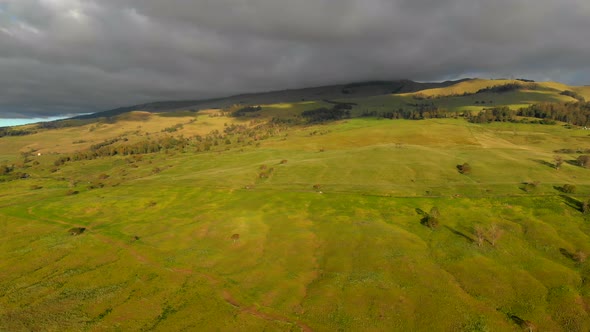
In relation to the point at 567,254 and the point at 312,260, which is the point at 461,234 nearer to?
the point at 567,254

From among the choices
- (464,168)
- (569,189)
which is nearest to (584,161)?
(464,168)

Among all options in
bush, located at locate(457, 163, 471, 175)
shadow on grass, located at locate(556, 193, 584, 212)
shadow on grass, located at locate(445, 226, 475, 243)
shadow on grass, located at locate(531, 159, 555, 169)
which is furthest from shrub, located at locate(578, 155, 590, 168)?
shadow on grass, located at locate(445, 226, 475, 243)

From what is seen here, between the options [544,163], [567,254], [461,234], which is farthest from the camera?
[544,163]

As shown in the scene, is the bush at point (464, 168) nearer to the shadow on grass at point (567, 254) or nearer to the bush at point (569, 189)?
the bush at point (569, 189)

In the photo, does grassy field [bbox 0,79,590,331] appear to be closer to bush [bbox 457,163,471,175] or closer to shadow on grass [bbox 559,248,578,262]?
shadow on grass [bbox 559,248,578,262]

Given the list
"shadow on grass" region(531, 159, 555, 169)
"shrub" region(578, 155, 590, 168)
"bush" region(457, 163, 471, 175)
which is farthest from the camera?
"shrub" region(578, 155, 590, 168)

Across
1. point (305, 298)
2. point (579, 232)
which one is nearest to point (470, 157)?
point (579, 232)

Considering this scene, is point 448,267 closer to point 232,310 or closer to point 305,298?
point 305,298

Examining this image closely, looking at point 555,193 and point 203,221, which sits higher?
point 555,193
